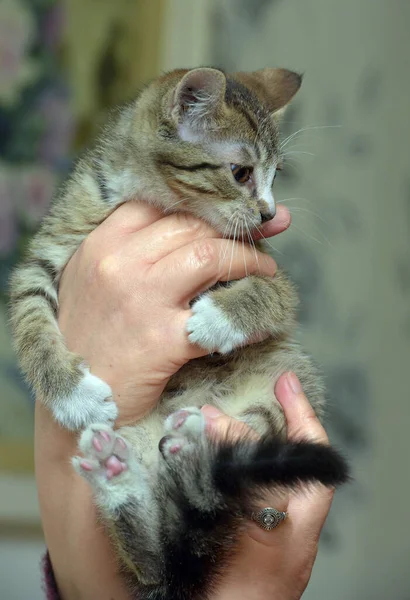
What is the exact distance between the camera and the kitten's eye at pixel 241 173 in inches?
57.3

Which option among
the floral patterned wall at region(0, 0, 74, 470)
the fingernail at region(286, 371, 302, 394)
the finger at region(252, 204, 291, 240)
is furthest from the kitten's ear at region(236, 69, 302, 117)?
the floral patterned wall at region(0, 0, 74, 470)

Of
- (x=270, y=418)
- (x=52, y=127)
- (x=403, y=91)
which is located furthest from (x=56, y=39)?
(x=270, y=418)

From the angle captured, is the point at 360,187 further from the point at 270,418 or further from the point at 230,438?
the point at 230,438

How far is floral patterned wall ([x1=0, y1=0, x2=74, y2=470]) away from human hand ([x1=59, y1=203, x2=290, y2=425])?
107cm

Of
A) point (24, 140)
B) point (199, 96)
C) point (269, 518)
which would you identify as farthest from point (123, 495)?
point (24, 140)

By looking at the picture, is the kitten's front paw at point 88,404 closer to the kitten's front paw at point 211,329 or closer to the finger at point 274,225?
the kitten's front paw at point 211,329

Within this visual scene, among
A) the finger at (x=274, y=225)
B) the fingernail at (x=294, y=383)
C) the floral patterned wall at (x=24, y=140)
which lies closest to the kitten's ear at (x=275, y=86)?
the finger at (x=274, y=225)

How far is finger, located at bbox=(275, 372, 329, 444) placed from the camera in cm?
135

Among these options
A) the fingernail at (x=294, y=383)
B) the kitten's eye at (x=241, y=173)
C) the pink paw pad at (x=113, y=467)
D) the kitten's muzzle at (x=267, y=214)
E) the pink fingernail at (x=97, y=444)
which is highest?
the kitten's eye at (x=241, y=173)

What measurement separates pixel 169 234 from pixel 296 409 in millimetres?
477

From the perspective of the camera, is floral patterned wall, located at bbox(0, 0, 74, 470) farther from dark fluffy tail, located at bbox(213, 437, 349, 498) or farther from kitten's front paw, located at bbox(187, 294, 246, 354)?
dark fluffy tail, located at bbox(213, 437, 349, 498)

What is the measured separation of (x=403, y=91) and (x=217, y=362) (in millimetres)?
1595

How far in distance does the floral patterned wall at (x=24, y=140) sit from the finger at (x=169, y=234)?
1.07 metres

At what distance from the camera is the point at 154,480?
1.30 meters
